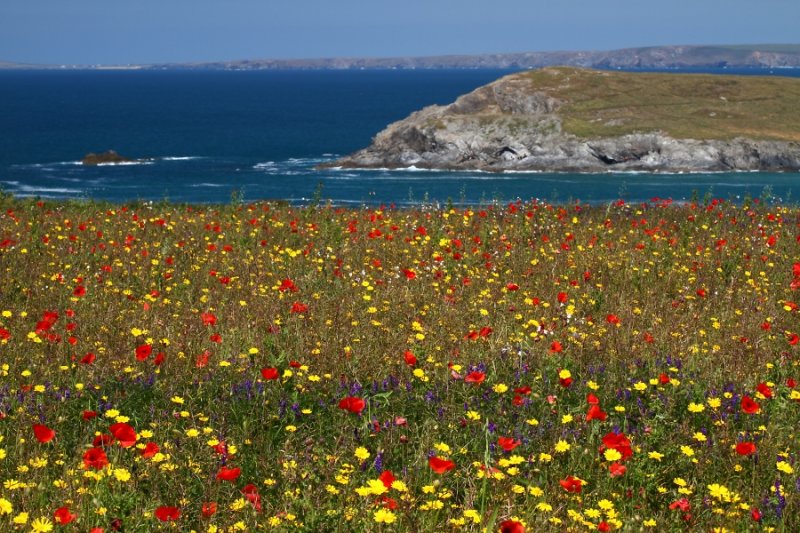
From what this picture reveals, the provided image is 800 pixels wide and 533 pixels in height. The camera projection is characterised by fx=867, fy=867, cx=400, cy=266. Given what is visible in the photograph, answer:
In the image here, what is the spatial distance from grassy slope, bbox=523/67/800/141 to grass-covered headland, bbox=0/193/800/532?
81.1m

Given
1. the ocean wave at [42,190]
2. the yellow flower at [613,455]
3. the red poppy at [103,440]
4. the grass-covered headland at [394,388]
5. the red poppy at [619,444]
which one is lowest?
the ocean wave at [42,190]

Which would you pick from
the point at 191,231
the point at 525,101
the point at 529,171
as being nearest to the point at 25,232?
the point at 191,231

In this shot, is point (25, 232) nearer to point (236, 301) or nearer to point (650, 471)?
point (236, 301)

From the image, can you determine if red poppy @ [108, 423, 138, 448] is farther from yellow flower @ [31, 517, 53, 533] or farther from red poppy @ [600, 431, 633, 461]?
red poppy @ [600, 431, 633, 461]

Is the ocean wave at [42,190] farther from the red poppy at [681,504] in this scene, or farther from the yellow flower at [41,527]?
the red poppy at [681,504]

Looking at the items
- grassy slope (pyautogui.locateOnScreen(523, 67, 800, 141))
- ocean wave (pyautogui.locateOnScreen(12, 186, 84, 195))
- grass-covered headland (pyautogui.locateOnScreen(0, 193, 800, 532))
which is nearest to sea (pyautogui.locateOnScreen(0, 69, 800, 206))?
ocean wave (pyautogui.locateOnScreen(12, 186, 84, 195))

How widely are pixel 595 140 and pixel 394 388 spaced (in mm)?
84271

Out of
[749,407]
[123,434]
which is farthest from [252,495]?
[749,407]

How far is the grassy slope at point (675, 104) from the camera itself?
297 feet

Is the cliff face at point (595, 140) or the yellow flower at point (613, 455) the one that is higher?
the yellow flower at point (613, 455)

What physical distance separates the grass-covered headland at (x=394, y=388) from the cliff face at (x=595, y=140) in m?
74.4

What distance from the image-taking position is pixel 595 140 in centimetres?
8712

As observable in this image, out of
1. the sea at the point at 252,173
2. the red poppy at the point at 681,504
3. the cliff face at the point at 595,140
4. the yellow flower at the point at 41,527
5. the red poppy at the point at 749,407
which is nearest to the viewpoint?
the yellow flower at the point at 41,527

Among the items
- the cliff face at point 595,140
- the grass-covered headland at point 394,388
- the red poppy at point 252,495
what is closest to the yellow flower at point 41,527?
the grass-covered headland at point 394,388
